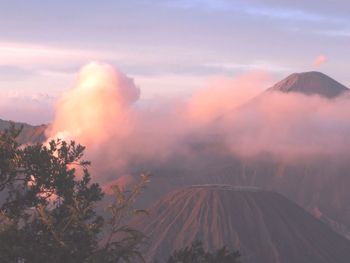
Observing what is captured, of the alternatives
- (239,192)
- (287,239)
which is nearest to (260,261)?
(287,239)

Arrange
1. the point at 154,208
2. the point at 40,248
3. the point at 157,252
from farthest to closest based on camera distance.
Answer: the point at 154,208
the point at 157,252
the point at 40,248

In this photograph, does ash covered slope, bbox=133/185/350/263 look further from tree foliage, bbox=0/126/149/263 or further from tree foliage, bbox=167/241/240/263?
tree foliage, bbox=167/241/240/263

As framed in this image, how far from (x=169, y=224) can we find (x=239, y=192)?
27602 millimetres

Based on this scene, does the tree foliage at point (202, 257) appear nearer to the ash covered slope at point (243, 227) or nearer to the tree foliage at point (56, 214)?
the tree foliage at point (56, 214)

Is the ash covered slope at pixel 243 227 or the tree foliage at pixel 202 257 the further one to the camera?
the ash covered slope at pixel 243 227

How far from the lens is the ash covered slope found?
523 feet

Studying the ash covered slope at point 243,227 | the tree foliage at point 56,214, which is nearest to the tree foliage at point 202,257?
the tree foliage at point 56,214

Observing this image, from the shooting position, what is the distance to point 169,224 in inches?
6732

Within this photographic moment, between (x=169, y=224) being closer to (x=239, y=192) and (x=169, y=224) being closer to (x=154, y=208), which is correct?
(x=154, y=208)

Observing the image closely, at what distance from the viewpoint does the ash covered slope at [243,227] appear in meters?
159

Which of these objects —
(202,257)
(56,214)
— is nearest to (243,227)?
(56,214)

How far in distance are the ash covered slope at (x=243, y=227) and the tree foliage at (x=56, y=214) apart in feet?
412

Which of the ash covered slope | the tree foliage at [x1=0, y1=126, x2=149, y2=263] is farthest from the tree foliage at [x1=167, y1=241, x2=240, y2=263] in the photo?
the ash covered slope

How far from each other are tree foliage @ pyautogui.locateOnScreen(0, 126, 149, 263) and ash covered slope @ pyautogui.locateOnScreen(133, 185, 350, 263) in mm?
125589
